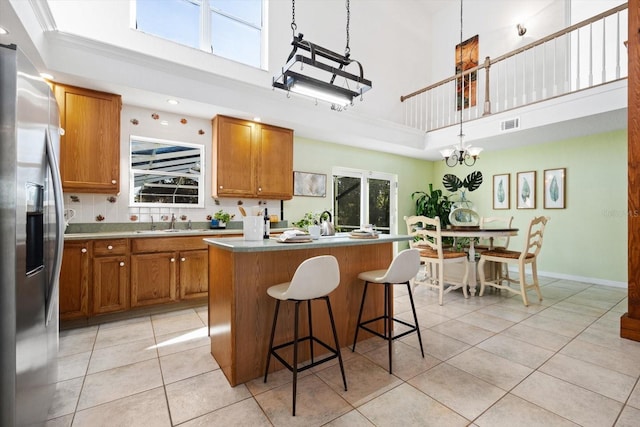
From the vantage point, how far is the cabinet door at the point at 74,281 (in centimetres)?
291

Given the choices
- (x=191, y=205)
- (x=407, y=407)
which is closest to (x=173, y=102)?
(x=191, y=205)

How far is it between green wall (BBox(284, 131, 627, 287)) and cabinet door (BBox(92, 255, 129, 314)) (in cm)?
258

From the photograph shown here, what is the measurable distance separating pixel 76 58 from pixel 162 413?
3.37 m

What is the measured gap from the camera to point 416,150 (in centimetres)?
610

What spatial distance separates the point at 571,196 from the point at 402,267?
4796 mm

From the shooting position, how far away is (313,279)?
1812 mm

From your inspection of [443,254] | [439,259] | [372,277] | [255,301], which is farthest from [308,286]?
[443,254]

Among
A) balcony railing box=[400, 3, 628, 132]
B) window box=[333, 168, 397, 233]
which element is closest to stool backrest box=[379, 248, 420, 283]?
window box=[333, 168, 397, 233]

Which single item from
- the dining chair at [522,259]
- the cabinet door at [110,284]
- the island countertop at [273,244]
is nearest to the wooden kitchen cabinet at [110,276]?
the cabinet door at [110,284]

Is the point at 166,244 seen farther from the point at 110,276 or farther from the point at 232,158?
the point at 232,158

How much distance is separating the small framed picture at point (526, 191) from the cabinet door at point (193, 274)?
18.9ft

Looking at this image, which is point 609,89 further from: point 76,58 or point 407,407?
point 76,58

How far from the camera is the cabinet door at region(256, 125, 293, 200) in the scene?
4.46 m

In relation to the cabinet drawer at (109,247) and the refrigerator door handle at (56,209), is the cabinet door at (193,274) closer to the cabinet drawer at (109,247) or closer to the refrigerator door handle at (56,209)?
the cabinet drawer at (109,247)
